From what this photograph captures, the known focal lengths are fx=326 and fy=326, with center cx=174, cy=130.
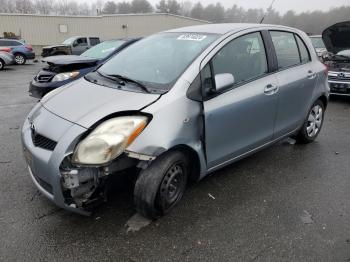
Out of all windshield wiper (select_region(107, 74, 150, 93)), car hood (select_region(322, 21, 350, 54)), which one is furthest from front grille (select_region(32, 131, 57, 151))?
car hood (select_region(322, 21, 350, 54))

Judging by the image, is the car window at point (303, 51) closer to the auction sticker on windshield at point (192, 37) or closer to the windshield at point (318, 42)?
the auction sticker on windshield at point (192, 37)

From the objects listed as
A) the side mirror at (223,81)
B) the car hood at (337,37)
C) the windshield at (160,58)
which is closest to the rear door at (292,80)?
the side mirror at (223,81)

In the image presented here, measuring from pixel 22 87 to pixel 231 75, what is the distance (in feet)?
29.1

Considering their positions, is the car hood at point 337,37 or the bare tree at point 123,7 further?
the bare tree at point 123,7

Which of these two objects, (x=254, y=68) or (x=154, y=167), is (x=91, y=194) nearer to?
(x=154, y=167)

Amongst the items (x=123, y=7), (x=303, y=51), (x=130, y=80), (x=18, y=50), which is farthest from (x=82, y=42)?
(x=123, y=7)

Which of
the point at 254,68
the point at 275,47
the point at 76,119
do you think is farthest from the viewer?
the point at 275,47

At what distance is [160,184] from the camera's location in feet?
8.91

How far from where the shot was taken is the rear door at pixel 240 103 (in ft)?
9.93

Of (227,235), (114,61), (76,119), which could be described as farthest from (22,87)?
(227,235)

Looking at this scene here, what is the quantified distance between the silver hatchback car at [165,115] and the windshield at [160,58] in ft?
0.04

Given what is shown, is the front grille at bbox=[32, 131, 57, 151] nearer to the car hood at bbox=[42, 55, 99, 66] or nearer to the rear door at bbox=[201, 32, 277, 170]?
the rear door at bbox=[201, 32, 277, 170]

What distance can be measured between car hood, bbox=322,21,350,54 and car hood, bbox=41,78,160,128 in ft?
20.4

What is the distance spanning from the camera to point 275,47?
3.79 metres
